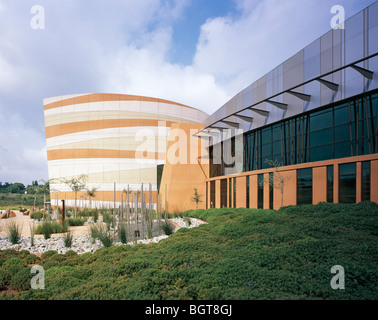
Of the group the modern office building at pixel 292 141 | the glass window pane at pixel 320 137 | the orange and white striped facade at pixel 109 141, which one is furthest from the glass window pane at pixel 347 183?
the orange and white striped facade at pixel 109 141

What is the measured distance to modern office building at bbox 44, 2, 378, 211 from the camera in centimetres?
1167

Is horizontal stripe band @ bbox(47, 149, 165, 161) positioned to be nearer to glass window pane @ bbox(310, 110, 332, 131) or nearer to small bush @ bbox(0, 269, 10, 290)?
glass window pane @ bbox(310, 110, 332, 131)

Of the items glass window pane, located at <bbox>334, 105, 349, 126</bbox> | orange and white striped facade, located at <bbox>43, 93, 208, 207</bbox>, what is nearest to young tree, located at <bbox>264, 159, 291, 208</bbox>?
glass window pane, located at <bbox>334, 105, 349, 126</bbox>

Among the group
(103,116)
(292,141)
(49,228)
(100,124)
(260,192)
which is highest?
(103,116)

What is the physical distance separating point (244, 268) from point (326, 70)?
11933 millimetres

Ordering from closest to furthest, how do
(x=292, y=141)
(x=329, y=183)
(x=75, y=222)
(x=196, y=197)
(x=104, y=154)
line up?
(x=329, y=183)
(x=292, y=141)
(x=75, y=222)
(x=196, y=197)
(x=104, y=154)

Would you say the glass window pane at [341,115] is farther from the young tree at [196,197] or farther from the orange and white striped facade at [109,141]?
the orange and white striped facade at [109,141]

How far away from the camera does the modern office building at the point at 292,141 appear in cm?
1167

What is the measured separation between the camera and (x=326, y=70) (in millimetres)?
13234

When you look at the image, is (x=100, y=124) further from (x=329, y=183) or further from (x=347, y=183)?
(x=347, y=183)

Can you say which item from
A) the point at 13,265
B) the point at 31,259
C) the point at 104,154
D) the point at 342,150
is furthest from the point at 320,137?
the point at 104,154

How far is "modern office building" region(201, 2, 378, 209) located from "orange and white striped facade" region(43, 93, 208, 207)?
1762 centimetres

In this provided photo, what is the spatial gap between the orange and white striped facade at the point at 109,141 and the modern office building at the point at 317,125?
17623 millimetres
